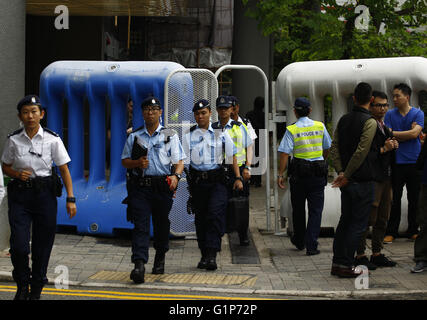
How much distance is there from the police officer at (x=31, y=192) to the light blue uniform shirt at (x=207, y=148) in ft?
6.70

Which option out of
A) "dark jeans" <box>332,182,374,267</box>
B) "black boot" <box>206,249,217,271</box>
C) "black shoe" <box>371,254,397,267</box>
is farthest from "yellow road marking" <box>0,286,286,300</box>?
"black shoe" <box>371,254,397,267</box>

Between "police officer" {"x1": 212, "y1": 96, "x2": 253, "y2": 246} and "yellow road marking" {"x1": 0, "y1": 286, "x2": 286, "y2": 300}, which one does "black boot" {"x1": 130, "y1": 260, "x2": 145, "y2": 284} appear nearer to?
"yellow road marking" {"x1": 0, "y1": 286, "x2": 286, "y2": 300}

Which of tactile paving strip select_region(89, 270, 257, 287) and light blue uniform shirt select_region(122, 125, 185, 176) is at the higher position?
light blue uniform shirt select_region(122, 125, 185, 176)

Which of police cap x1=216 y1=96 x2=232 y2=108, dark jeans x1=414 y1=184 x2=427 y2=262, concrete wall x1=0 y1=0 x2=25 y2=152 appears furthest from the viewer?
concrete wall x1=0 y1=0 x2=25 y2=152

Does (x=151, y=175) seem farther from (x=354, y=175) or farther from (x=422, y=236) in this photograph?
(x=422, y=236)

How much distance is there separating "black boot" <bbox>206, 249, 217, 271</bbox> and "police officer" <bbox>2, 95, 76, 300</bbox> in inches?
83.0

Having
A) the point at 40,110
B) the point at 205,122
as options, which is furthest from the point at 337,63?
the point at 40,110

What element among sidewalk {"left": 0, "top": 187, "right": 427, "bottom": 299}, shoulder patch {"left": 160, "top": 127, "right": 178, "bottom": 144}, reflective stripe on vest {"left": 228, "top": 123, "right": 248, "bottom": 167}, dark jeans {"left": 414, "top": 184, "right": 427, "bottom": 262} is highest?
shoulder patch {"left": 160, "top": 127, "right": 178, "bottom": 144}

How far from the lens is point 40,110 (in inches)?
266

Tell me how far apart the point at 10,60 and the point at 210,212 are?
12.0 feet

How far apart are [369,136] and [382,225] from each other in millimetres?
1355

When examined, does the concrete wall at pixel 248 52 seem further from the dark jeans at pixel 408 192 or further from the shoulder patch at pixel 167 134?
the shoulder patch at pixel 167 134

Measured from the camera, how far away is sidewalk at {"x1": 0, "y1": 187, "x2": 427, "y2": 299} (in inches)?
293
